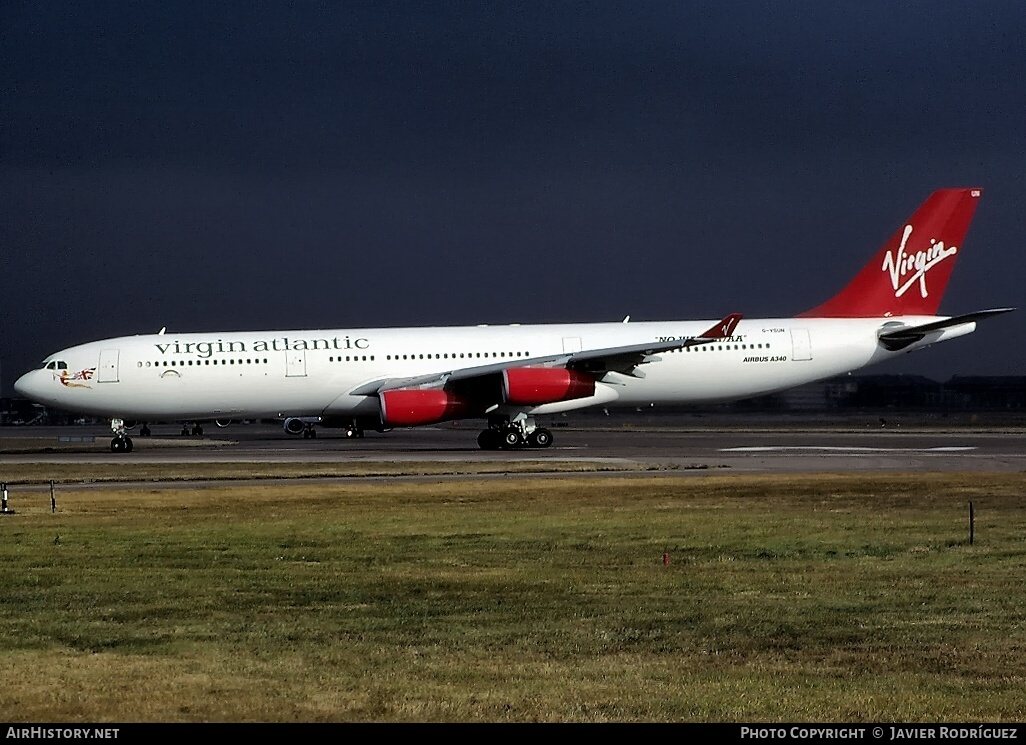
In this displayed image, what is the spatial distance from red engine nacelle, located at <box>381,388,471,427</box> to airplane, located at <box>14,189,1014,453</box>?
0.35 meters

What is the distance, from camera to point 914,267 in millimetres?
45406

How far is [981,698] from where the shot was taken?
28.0ft

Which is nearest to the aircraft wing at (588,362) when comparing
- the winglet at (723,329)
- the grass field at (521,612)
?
the winglet at (723,329)

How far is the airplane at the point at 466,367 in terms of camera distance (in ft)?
133

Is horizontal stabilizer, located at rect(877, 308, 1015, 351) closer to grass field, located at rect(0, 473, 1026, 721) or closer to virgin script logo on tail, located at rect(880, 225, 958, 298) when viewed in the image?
virgin script logo on tail, located at rect(880, 225, 958, 298)

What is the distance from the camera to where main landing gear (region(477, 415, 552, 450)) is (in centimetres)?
4075

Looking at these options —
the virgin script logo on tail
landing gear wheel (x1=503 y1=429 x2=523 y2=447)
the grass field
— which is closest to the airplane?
landing gear wheel (x1=503 y1=429 x2=523 y2=447)

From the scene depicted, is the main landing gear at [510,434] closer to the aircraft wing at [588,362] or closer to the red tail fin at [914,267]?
the aircraft wing at [588,362]

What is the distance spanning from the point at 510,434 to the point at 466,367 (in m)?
2.97

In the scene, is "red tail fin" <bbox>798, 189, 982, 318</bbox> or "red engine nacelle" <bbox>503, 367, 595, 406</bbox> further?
"red tail fin" <bbox>798, 189, 982, 318</bbox>

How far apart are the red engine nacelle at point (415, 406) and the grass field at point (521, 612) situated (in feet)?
52.1

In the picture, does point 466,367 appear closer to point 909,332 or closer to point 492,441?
point 492,441
